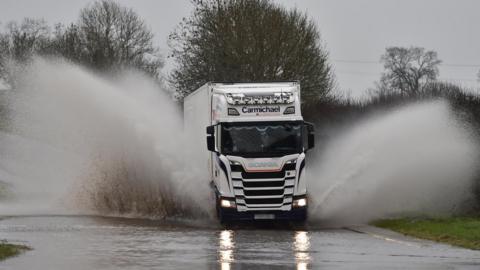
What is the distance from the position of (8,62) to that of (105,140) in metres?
57.3

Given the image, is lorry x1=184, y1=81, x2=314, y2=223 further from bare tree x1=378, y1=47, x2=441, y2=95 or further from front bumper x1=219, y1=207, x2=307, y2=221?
bare tree x1=378, y1=47, x2=441, y2=95

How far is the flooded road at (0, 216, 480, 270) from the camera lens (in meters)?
20.0

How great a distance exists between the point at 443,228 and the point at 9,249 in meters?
12.6

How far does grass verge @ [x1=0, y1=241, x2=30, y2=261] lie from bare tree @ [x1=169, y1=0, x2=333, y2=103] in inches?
1565

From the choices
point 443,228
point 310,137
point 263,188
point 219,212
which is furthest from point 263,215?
point 443,228

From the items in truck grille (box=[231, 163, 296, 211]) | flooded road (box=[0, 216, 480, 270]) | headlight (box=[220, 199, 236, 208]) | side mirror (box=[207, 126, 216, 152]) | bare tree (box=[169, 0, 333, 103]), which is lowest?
flooded road (box=[0, 216, 480, 270])

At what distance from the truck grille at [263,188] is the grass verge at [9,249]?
839cm

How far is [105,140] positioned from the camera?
39594 millimetres

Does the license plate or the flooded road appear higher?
the license plate

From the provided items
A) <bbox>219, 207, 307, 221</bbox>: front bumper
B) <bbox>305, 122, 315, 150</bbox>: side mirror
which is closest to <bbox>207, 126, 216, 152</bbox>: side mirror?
<bbox>219, 207, 307, 221</bbox>: front bumper

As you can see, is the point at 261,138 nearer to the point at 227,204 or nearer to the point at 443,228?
the point at 227,204

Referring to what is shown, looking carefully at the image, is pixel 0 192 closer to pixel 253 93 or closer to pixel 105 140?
pixel 105 140

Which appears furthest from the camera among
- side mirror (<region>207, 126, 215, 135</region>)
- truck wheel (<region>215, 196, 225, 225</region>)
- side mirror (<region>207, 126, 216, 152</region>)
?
side mirror (<region>207, 126, 215, 135</region>)

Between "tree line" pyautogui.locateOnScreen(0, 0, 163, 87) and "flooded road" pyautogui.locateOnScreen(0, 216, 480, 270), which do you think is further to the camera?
"tree line" pyautogui.locateOnScreen(0, 0, 163, 87)
